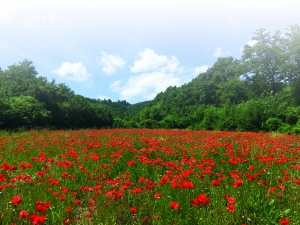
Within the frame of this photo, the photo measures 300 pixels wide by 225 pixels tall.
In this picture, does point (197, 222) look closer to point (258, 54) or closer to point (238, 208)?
point (238, 208)

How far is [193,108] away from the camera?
3697 centimetres

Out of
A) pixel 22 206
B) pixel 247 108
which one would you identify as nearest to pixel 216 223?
pixel 22 206

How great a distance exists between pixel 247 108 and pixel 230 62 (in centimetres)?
3666

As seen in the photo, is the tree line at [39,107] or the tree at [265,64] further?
the tree at [265,64]

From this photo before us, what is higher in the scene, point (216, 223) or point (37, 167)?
point (37, 167)

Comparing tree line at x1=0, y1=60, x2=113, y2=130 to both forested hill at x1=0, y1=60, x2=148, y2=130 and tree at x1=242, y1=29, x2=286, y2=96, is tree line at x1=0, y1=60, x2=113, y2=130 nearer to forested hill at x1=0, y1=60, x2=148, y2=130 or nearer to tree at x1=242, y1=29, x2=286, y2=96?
forested hill at x1=0, y1=60, x2=148, y2=130

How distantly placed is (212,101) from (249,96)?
860 cm

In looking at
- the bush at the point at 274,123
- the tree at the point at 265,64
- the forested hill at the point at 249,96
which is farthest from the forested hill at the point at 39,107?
the tree at the point at 265,64

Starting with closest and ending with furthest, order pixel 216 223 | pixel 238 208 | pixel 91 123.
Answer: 1. pixel 216 223
2. pixel 238 208
3. pixel 91 123

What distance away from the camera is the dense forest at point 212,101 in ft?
64.2

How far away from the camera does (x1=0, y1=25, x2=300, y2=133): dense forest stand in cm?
1958

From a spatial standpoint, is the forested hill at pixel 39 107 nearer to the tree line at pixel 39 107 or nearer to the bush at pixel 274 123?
the tree line at pixel 39 107

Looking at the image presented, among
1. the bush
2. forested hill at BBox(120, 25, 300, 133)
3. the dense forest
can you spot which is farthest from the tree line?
the bush

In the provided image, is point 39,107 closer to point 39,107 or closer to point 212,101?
point 39,107
